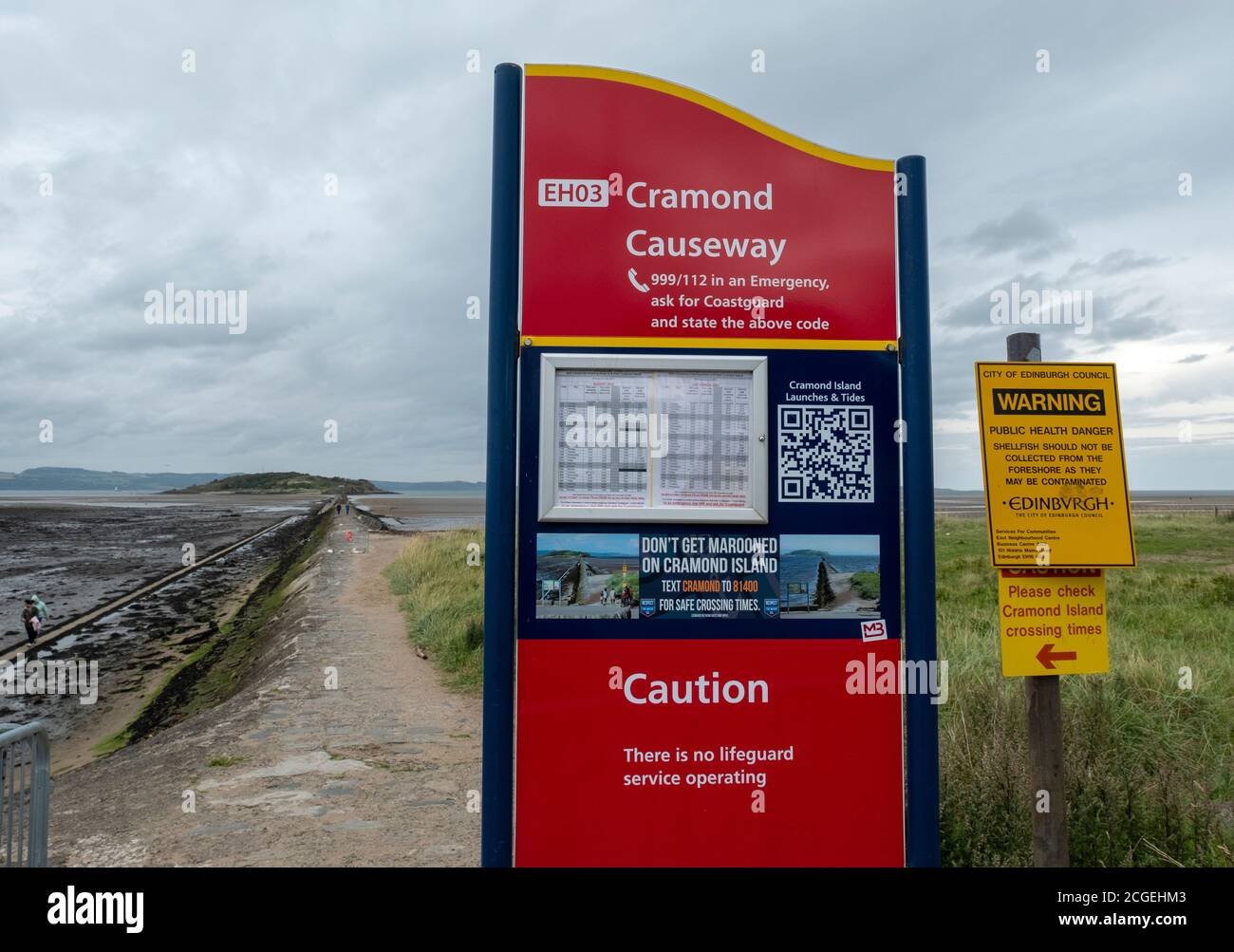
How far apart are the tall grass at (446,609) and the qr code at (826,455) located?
599cm

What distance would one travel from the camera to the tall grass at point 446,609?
10.9 metres

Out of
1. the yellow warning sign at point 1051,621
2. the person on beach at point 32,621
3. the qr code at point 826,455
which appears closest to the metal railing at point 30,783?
the qr code at point 826,455

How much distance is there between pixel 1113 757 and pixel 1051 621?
8.85 ft

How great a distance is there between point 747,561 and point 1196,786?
351 centimetres

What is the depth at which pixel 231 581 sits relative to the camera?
119 feet

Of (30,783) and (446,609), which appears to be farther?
(446,609)

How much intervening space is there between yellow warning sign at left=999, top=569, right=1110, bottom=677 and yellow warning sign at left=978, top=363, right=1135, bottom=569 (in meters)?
0.09

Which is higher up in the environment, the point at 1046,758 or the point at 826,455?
the point at 826,455

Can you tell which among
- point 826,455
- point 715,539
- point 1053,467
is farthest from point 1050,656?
point 715,539

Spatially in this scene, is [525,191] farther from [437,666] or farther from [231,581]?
[231,581]

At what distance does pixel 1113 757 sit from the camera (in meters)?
5.20

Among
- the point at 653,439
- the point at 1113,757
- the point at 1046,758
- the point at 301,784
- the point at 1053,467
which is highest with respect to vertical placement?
the point at 653,439

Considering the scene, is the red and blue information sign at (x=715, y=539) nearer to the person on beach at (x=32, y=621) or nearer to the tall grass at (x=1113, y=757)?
the tall grass at (x=1113, y=757)

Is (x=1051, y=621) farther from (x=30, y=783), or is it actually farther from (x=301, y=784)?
(x=301, y=784)
